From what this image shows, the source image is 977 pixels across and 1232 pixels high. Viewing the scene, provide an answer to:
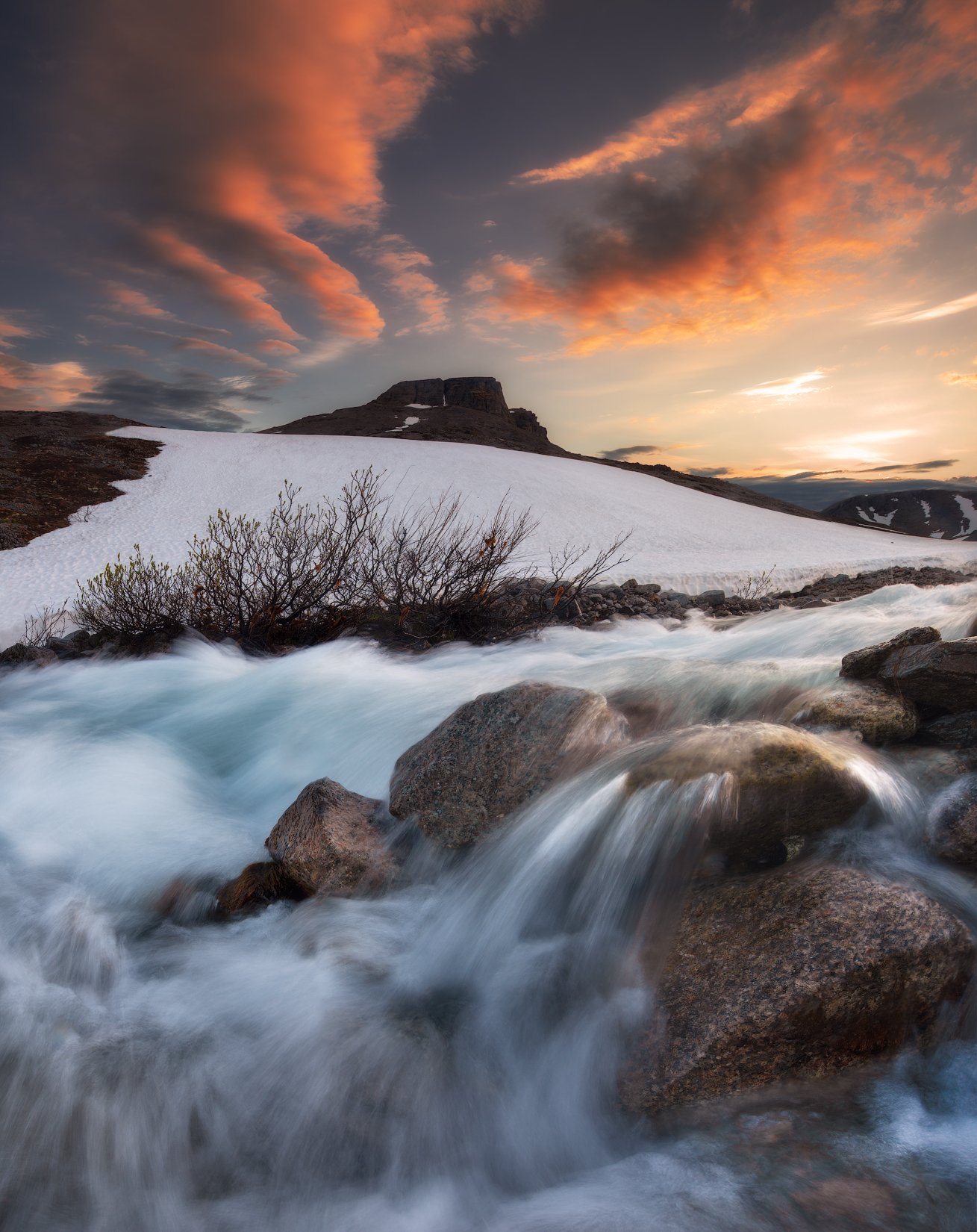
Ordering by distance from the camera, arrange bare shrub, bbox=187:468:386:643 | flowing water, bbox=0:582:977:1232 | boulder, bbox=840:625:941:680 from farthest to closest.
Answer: bare shrub, bbox=187:468:386:643 → boulder, bbox=840:625:941:680 → flowing water, bbox=0:582:977:1232

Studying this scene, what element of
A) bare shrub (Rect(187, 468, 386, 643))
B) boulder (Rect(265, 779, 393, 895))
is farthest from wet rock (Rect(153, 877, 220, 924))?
bare shrub (Rect(187, 468, 386, 643))

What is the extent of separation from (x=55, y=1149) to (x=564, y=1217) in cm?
187

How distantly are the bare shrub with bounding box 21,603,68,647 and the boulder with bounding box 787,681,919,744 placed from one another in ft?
33.4

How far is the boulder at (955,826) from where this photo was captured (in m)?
3.25

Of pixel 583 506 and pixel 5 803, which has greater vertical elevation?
pixel 583 506

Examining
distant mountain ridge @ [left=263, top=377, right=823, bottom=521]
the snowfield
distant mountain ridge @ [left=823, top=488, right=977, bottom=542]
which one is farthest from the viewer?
distant mountain ridge @ [left=823, top=488, right=977, bottom=542]

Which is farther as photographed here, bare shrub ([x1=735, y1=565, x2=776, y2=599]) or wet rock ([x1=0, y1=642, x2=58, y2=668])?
bare shrub ([x1=735, y1=565, x2=776, y2=599])

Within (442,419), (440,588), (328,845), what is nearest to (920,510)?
(442,419)

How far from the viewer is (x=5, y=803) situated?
17.6 ft

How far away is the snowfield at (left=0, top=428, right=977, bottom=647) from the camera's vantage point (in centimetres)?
1702

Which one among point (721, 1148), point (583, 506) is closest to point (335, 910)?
point (721, 1148)

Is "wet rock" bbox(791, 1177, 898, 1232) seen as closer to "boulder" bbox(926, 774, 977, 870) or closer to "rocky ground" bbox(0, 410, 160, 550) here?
"boulder" bbox(926, 774, 977, 870)

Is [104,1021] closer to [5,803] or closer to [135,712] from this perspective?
[5,803]

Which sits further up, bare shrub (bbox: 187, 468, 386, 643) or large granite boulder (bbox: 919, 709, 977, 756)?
bare shrub (bbox: 187, 468, 386, 643)
